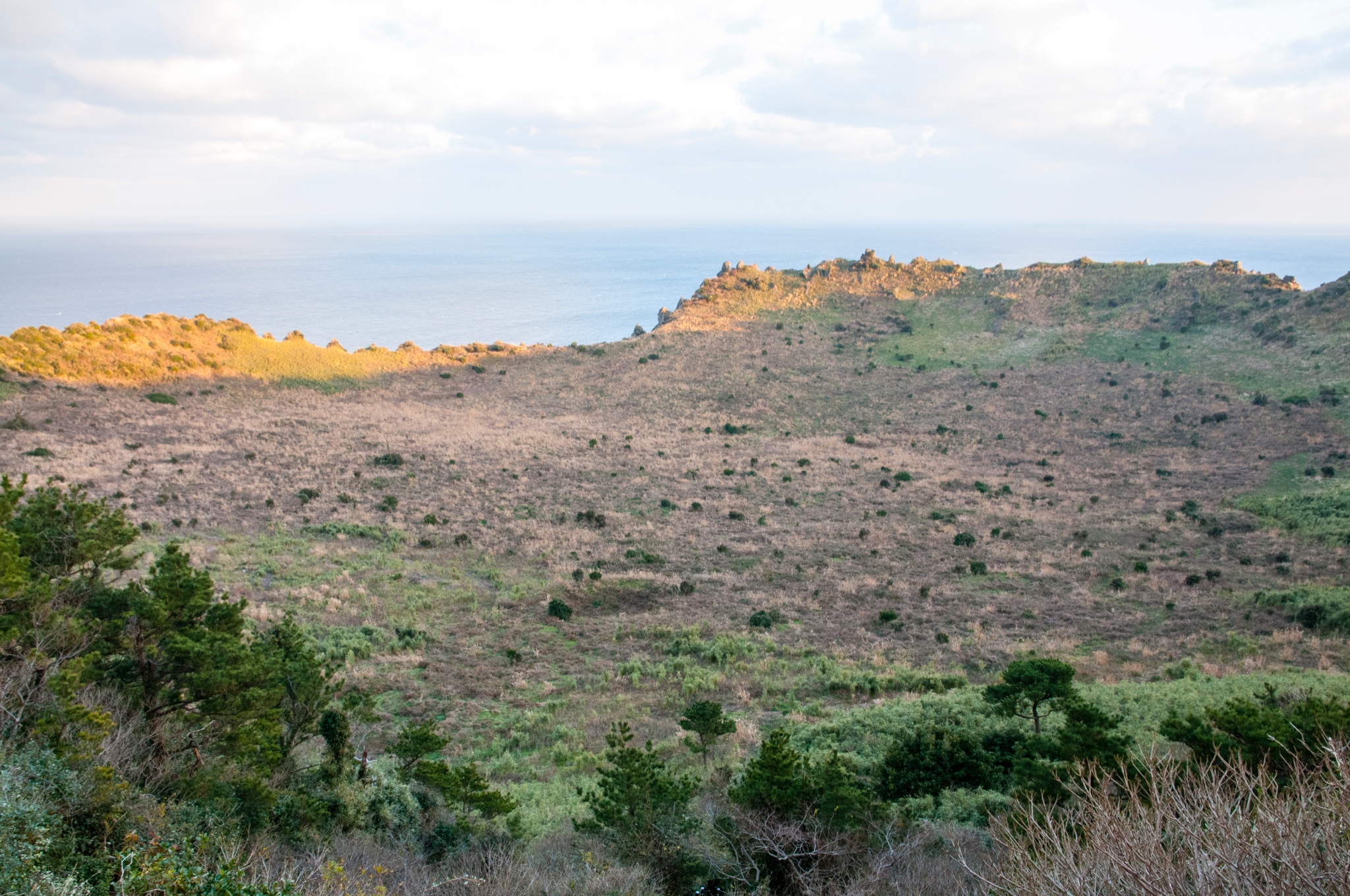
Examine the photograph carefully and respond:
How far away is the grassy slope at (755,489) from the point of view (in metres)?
16.2

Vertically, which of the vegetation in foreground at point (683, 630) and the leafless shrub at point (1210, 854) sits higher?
the leafless shrub at point (1210, 854)

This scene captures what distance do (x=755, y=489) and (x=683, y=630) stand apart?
58.2 ft

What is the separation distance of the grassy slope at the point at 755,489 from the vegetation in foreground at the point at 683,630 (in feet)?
0.68

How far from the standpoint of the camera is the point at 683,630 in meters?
18.8

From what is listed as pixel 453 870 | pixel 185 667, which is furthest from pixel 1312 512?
pixel 185 667

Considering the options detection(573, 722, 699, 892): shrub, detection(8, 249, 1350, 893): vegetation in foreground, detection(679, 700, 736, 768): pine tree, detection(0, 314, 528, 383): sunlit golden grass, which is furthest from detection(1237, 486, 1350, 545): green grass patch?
detection(0, 314, 528, 383): sunlit golden grass

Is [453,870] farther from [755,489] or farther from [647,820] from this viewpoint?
[755,489]

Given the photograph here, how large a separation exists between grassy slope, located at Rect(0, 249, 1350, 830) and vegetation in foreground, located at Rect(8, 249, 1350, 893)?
0.68ft

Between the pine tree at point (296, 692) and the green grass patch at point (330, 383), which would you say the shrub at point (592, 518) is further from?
the green grass patch at point (330, 383)

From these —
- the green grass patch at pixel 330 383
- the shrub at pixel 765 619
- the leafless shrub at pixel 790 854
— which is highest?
the green grass patch at pixel 330 383

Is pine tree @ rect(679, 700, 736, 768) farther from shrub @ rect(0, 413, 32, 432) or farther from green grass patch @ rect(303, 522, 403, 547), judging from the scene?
shrub @ rect(0, 413, 32, 432)

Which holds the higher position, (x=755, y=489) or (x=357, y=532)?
(x=357, y=532)

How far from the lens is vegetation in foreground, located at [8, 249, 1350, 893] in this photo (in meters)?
6.68

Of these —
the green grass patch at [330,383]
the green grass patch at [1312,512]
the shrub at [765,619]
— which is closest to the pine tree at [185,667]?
the shrub at [765,619]
